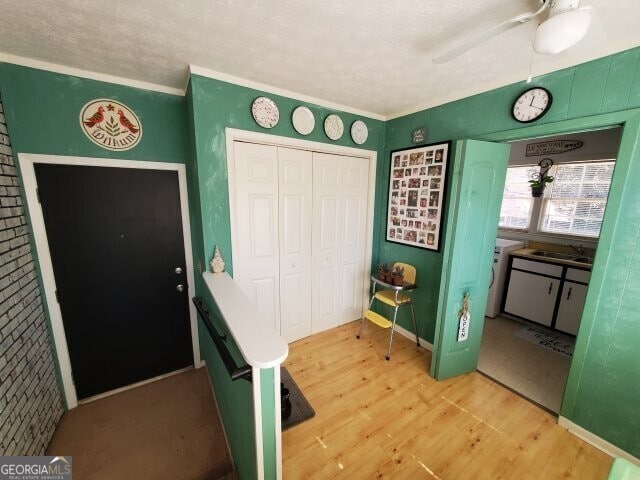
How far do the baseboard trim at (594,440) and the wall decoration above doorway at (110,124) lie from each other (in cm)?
371

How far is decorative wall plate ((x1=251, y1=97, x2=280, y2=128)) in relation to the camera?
2.00 meters

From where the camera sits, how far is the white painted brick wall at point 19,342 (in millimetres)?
1278

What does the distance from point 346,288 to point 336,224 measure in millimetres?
802

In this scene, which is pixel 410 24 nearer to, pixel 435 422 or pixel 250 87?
pixel 250 87

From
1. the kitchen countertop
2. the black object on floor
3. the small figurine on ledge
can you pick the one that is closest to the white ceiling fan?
the small figurine on ledge

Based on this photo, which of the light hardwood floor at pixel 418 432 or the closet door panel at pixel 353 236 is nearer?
the light hardwood floor at pixel 418 432

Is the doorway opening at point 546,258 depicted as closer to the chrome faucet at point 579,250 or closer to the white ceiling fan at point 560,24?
the chrome faucet at point 579,250

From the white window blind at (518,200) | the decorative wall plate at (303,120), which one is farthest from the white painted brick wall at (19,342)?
the white window blind at (518,200)

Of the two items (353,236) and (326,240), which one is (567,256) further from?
(326,240)

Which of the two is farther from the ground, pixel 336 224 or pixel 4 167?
pixel 4 167

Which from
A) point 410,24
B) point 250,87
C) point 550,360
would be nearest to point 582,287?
point 550,360

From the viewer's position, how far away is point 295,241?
8.17ft

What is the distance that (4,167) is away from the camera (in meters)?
1.48

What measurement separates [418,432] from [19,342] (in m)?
2.52
